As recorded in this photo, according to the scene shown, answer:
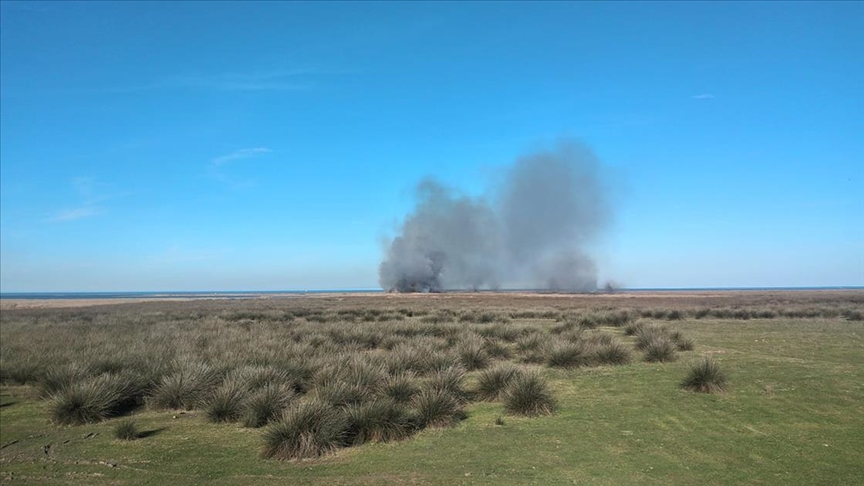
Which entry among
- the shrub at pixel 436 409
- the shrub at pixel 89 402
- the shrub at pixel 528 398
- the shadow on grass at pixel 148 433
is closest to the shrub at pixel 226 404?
the shadow on grass at pixel 148 433

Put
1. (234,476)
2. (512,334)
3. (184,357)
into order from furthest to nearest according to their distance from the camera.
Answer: (512,334) < (184,357) < (234,476)

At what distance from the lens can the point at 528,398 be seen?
34.2 feet

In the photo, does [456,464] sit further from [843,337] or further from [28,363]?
[843,337]

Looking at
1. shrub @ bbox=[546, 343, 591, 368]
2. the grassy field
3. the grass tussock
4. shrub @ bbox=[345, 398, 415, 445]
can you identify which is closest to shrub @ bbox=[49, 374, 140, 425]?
the grassy field

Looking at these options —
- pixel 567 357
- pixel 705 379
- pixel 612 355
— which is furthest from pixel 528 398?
pixel 612 355

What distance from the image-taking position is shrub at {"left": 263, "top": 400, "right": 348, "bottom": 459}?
821 cm

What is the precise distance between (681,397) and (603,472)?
15.2ft

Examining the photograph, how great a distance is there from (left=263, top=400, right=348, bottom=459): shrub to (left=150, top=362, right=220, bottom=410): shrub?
393 centimetres

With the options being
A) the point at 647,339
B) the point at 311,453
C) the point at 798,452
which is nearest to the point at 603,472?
the point at 798,452

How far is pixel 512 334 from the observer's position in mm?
21328

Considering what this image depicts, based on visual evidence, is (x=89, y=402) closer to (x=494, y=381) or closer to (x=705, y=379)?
(x=494, y=381)

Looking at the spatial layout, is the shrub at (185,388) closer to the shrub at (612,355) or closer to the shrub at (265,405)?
the shrub at (265,405)

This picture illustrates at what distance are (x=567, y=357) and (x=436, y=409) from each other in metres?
6.56

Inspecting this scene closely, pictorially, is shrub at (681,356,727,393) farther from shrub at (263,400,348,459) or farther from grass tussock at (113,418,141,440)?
grass tussock at (113,418,141,440)
